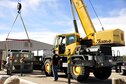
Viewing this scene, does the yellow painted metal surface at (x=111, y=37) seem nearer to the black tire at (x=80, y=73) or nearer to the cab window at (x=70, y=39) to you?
the cab window at (x=70, y=39)

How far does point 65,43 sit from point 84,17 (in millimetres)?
2405

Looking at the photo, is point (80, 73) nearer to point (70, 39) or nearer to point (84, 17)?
point (70, 39)

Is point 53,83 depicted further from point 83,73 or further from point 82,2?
point 82,2

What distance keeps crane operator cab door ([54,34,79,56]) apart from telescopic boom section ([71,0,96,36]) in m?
1.23

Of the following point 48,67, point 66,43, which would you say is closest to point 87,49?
point 66,43

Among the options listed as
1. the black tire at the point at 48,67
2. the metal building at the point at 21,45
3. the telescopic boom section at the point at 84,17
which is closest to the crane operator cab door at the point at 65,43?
the black tire at the point at 48,67

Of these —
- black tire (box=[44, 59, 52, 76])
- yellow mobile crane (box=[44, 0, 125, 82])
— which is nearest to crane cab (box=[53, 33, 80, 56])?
yellow mobile crane (box=[44, 0, 125, 82])

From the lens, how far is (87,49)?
14.1m

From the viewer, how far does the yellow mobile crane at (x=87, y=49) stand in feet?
43.5

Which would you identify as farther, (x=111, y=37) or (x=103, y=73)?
(x=103, y=73)

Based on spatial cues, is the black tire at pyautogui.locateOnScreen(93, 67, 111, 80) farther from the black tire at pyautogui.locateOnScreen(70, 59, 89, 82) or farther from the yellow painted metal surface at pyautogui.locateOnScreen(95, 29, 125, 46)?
the yellow painted metal surface at pyautogui.locateOnScreen(95, 29, 125, 46)

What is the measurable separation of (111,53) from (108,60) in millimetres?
885

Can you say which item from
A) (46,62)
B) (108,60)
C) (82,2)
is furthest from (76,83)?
(82,2)

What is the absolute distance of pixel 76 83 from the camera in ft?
42.5
